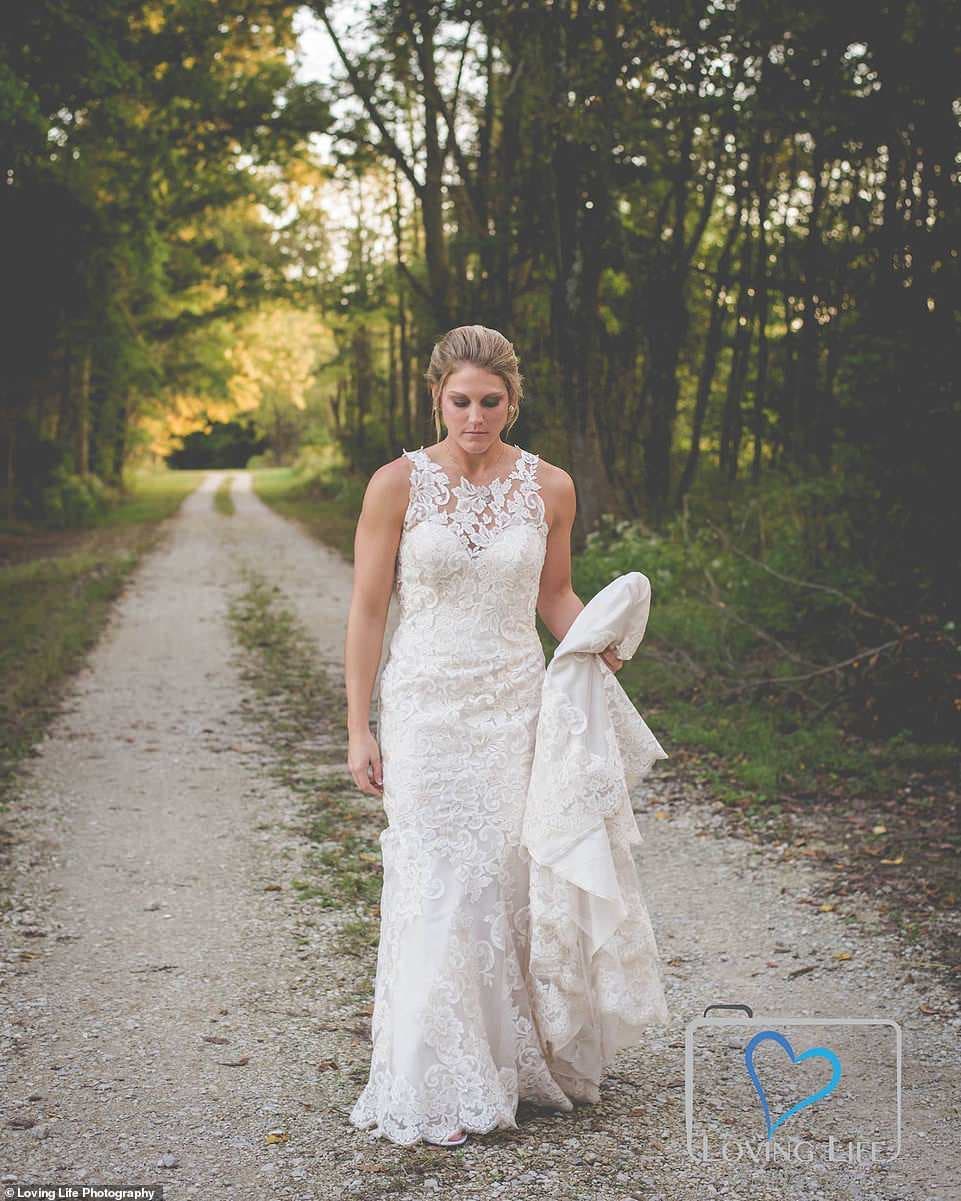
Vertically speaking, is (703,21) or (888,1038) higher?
(703,21)

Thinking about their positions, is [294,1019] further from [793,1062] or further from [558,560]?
[558,560]

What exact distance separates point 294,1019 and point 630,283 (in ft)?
53.9

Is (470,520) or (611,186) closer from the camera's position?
(470,520)

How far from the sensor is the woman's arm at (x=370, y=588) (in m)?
3.92

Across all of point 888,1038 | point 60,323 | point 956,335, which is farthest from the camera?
point 60,323

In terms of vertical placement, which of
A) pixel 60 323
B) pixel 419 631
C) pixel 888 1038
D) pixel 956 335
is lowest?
pixel 888 1038

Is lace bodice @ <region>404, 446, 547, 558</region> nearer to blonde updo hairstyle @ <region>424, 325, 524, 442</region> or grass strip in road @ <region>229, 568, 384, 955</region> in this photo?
blonde updo hairstyle @ <region>424, 325, 524, 442</region>

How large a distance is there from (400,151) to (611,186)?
665cm

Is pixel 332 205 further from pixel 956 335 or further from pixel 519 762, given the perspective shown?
pixel 519 762

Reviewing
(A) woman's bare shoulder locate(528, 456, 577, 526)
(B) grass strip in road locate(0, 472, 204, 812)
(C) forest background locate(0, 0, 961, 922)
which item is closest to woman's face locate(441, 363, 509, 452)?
(A) woman's bare shoulder locate(528, 456, 577, 526)

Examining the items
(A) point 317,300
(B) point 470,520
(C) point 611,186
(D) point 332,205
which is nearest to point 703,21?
(C) point 611,186

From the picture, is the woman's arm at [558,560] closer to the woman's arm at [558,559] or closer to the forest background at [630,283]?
the woman's arm at [558,559]

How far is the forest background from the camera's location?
8.27m

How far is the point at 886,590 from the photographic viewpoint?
27.7 feet
